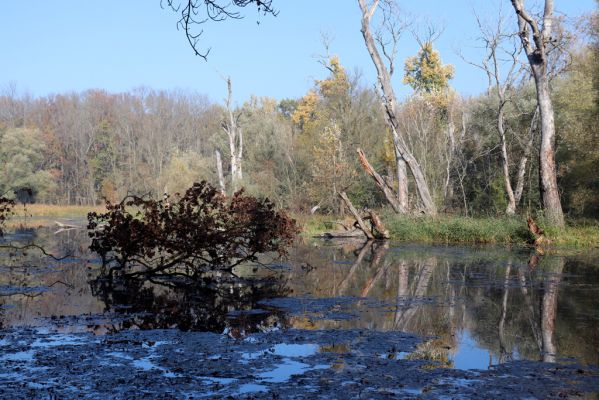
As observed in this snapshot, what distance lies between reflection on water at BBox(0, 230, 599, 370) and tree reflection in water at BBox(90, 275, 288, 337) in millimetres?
17

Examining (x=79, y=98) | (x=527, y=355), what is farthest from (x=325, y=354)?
(x=79, y=98)

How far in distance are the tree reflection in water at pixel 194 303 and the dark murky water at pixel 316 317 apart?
0.07ft

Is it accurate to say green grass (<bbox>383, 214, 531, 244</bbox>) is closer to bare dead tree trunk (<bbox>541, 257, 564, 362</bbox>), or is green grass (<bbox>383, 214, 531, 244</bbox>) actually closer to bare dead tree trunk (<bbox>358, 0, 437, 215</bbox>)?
bare dead tree trunk (<bbox>358, 0, 437, 215</bbox>)

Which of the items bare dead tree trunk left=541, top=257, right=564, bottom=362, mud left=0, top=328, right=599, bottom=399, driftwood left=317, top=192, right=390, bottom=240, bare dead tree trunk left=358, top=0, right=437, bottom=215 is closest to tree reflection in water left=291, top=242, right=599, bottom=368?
bare dead tree trunk left=541, top=257, right=564, bottom=362

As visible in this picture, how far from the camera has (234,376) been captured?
637 cm

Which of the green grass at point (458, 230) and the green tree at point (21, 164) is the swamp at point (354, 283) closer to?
the green grass at point (458, 230)

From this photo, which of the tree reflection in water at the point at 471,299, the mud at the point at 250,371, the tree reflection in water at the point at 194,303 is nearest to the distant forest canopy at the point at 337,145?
Result: the tree reflection in water at the point at 471,299

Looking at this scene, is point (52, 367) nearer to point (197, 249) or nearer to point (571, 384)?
point (571, 384)

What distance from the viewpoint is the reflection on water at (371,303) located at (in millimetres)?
8406

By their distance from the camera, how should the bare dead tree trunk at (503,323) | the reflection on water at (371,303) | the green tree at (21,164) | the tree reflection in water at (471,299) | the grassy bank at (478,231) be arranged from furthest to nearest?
1. the green tree at (21,164)
2. the grassy bank at (478,231)
3. the reflection on water at (371,303)
4. the tree reflection in water at (471,299)
5. the bare dead tree trunk at (503,323)

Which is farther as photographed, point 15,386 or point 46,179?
point 46,179

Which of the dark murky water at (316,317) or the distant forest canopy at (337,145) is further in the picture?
the distant forest canopy at (337,145)

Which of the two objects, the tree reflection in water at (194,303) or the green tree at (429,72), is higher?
the green tree at (429,72)

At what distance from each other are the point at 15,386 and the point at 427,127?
35.6 meters
